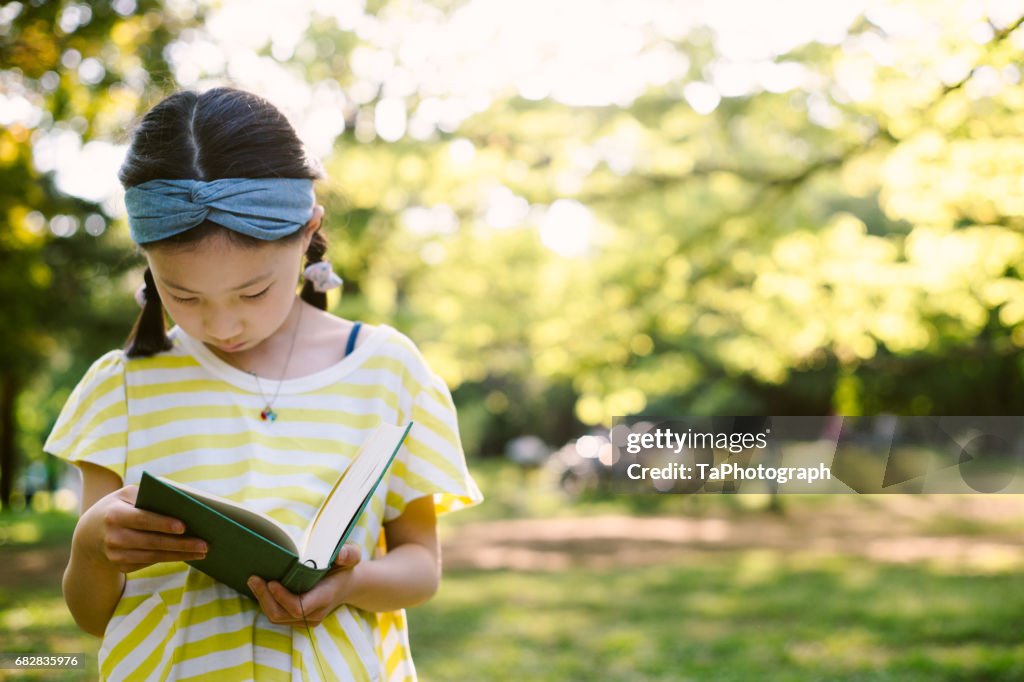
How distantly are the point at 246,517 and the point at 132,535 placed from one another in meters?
0.18

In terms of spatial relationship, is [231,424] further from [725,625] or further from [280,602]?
[725,625]

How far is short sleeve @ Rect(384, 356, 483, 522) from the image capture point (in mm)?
1545

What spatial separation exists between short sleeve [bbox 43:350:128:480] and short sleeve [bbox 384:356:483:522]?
0.44 m

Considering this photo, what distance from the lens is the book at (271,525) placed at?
4.06 feet

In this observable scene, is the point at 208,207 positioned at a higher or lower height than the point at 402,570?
higher

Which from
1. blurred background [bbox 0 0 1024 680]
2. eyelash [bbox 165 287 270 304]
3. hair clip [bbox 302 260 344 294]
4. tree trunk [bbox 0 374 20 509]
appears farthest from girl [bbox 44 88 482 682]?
tree trunk [bbox 0 374 20 509]

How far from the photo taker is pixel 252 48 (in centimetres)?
873

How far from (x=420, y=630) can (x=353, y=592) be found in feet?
19.8

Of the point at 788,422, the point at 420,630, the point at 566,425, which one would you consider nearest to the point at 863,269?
the point at 420,630

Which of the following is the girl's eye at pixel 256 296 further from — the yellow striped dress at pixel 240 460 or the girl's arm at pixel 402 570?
the girl's arm at pixel 402 570

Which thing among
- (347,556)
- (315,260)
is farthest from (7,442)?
(347,556)

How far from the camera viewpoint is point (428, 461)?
1.55 metres

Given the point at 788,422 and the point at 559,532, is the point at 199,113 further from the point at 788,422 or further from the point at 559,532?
the point at 788,422

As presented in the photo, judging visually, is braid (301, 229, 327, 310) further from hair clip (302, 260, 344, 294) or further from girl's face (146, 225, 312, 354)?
girl's face (146, 225, 312, 354)
